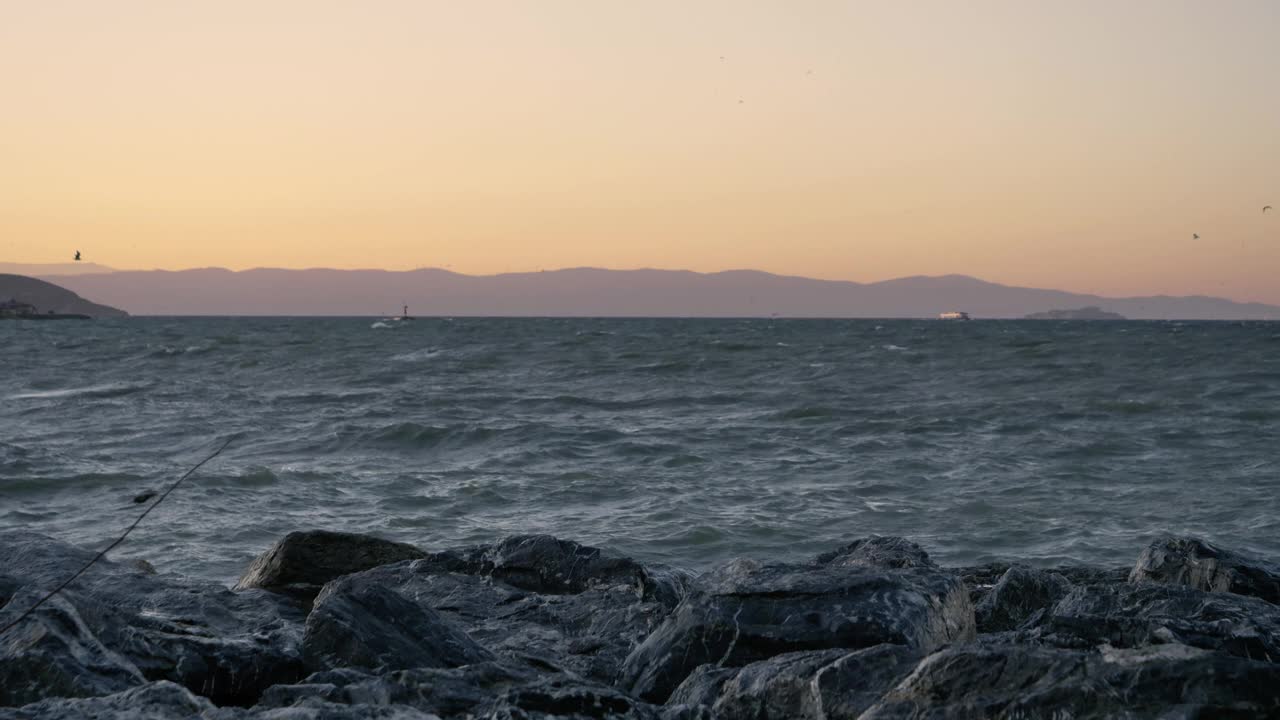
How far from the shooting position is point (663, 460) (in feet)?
60.4

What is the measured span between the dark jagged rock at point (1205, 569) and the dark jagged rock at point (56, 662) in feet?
19.6

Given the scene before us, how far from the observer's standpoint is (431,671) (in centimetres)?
463

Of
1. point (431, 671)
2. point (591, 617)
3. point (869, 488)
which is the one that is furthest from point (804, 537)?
point (431, 671)

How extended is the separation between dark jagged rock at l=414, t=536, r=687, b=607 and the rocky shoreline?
0.07ft

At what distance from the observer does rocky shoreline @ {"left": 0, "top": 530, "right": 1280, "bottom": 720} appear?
3801mm

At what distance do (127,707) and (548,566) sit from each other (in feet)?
13.4

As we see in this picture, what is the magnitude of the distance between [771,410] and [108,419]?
15.7 m

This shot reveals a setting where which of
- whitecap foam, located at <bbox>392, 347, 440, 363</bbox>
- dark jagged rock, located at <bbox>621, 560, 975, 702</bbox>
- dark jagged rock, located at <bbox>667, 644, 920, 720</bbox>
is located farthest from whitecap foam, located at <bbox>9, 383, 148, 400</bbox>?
dark jagged rock, located at <bbox>667, 644, 920, 720</bbox>

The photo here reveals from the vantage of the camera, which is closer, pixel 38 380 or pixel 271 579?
pixel 271 579

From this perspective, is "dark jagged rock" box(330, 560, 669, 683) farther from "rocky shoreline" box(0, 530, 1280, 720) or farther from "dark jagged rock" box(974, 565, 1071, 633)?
"dark jagged rock" box(974, 565, 1071, 633)

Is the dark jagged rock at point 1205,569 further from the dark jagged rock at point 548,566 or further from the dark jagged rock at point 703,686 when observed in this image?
the dark jagged rock at point 703,686

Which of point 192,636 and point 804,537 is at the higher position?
point 192,636

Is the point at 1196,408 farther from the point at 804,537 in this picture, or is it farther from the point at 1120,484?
the point at 804,537

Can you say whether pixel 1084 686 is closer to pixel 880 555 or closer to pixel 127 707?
pixel 127 707
